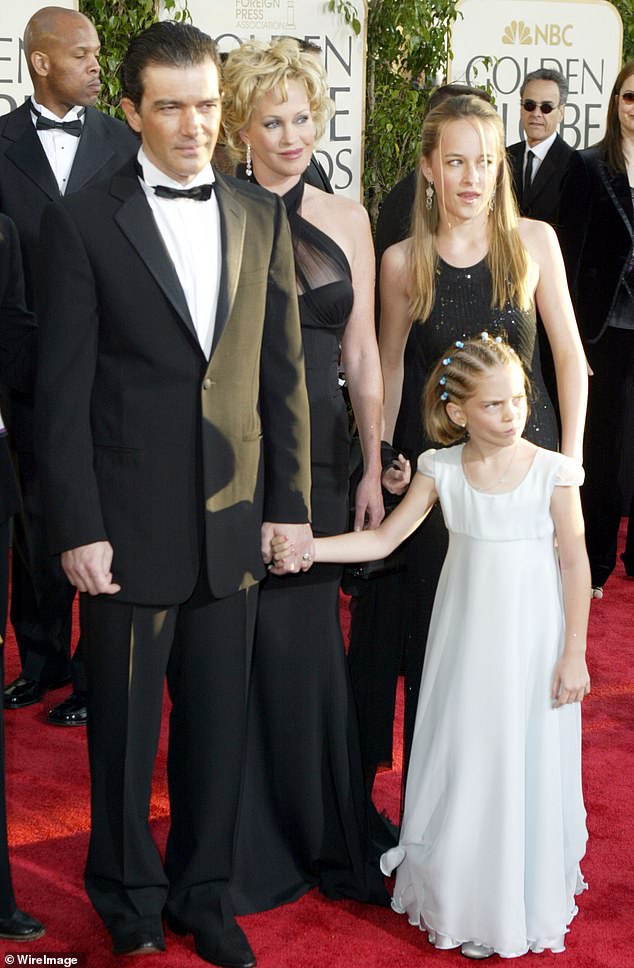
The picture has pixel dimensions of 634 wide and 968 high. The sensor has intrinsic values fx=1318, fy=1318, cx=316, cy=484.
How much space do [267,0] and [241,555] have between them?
389 centimetres

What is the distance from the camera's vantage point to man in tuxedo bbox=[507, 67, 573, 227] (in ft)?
19.0

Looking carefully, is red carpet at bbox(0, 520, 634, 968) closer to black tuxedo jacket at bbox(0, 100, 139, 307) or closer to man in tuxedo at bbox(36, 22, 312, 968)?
man in tuxedo at bbox(36, 22, 312, 968)

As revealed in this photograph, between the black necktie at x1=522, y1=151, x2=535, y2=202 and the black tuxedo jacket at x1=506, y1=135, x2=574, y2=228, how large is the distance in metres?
0.01

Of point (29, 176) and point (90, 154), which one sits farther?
point (90, 154)

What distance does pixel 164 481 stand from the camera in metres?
2.30

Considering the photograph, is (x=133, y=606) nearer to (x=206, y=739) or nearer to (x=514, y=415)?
(x=206, y=739)

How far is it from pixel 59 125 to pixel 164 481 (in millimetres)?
1774

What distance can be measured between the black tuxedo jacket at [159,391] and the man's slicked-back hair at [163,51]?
15 centimetres

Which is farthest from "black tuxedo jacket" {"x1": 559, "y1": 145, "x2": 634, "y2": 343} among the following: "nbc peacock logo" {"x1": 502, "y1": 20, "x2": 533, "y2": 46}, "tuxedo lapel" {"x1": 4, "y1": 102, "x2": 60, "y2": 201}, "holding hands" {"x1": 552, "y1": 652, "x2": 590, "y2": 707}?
"holding hands" {"x1": 552, "y1": 652, "x2": 590, "y2": 707}

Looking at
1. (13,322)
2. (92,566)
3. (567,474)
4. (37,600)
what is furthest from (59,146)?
(567,474)

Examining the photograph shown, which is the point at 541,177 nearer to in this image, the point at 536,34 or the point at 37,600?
the point at 536,34

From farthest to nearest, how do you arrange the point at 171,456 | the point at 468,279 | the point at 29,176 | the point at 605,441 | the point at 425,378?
the point at 605,441, the point at 29,176, the point at 425,378, the point at 468,279, the point at 171,456

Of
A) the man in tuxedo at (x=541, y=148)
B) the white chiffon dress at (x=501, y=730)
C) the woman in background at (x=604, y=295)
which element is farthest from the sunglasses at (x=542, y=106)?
the white chiffon dress at (x=501, y=730)

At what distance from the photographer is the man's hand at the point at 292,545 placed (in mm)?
2473
